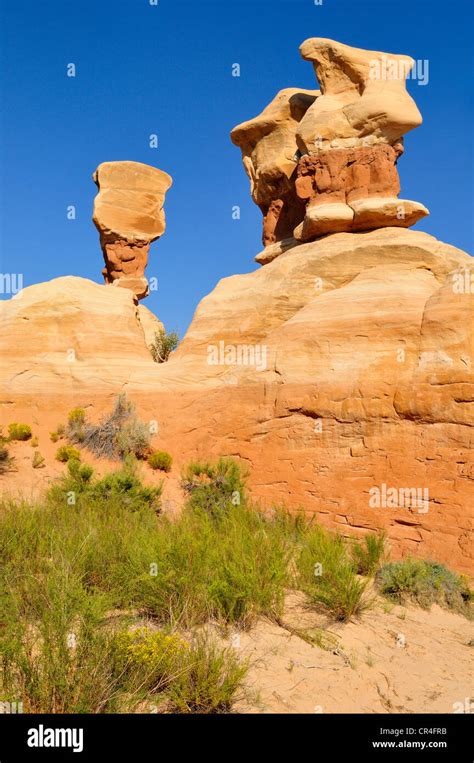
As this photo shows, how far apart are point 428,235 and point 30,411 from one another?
10721 mm

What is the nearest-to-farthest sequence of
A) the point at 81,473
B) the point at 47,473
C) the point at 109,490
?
1. the point at 109,490
2. the point at 81,473
3. the point at 47,473

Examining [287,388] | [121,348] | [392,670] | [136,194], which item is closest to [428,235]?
[287,388]

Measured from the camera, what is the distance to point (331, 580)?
20.4 ft

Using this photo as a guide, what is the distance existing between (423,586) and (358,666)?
8.12 feet

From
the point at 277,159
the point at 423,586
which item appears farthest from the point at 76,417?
the point at 277,159

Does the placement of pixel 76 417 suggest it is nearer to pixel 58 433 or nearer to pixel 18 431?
pixel 58 433

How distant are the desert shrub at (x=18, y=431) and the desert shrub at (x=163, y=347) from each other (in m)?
10.4

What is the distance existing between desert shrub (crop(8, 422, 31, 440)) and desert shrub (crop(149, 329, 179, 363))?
411 inches

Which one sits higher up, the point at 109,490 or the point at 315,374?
the point at 315,374

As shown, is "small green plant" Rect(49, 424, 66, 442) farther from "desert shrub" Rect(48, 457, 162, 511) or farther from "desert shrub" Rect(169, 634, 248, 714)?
"desert shrub" Rect(169, 634, 248, 714)

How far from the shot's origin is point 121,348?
14461 millimetres

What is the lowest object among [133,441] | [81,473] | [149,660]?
[149,660]

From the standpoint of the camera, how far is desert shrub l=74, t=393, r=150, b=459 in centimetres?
1205
